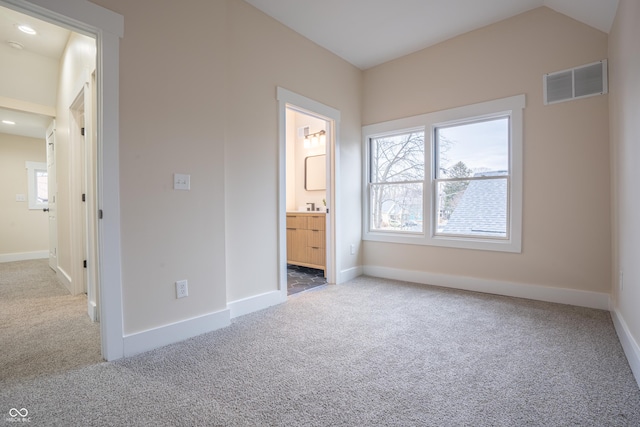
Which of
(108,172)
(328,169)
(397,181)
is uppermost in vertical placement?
(328,169)

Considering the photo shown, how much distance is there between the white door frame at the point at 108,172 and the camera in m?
1.97

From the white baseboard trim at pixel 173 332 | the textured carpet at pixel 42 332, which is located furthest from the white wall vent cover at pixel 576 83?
the textured carpet at pixel 42 332

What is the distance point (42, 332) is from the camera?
2.44 meters

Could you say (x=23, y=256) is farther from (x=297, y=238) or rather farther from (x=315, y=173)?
(x=315, y=173)

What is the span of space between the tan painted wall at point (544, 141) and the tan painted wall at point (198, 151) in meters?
1.97

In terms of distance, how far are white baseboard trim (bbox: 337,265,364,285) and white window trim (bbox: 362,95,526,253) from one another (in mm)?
462

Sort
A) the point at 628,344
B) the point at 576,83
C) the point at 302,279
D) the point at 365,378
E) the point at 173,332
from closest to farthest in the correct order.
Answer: the point at 365,378, the point at 628,344, the point at 173,332, the point at 576,83, the point at 302,279

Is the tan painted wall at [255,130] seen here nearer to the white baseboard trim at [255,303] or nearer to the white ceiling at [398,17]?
the white baseboard trim at [255,303]

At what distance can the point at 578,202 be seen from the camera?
2918 millimetres

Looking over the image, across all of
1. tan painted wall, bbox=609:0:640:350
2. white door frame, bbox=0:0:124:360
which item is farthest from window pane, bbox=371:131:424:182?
white door frame, bbox=0:0:124:360

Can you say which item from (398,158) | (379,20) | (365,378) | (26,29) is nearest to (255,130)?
(379,20)

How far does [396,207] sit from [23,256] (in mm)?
7031

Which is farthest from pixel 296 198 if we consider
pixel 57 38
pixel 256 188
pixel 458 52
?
pixel 57 38

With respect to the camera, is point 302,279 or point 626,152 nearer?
point 626,152
